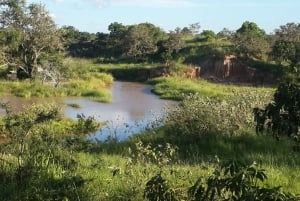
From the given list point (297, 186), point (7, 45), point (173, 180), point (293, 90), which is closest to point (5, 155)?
point (173, 180)

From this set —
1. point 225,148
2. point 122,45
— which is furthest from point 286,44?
point 225,148

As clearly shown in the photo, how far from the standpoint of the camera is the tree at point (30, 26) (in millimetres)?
32438

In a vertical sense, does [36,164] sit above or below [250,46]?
below

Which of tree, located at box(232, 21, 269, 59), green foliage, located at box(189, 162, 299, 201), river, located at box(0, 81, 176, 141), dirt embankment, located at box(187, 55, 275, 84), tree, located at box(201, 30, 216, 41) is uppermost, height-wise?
tree, located at box(201, 30, 216, 41)

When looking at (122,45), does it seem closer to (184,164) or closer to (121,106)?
(121,106)

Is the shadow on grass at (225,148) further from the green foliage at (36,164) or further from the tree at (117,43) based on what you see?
the tree at (117,43)

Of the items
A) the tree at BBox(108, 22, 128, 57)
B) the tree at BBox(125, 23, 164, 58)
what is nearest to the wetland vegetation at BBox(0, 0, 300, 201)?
the tree at BBox(125, 23, 164, 58)

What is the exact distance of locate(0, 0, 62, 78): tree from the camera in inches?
1277

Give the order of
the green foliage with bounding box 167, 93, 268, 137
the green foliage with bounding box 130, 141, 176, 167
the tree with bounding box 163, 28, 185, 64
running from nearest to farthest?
1. the green foliage with bounding box 130, 141, 176, 167
2. the green foliage with bounding box 167, 93, 268, 137
3. the tree with bounding box 163, 28, 185, 64

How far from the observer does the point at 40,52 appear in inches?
1335

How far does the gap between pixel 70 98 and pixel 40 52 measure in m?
6.55

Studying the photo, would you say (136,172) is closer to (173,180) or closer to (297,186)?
(173,180)

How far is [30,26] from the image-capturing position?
3275 centimetres

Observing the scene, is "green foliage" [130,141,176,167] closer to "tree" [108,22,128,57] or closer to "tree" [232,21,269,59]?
"tree" [232,21,269,59]
